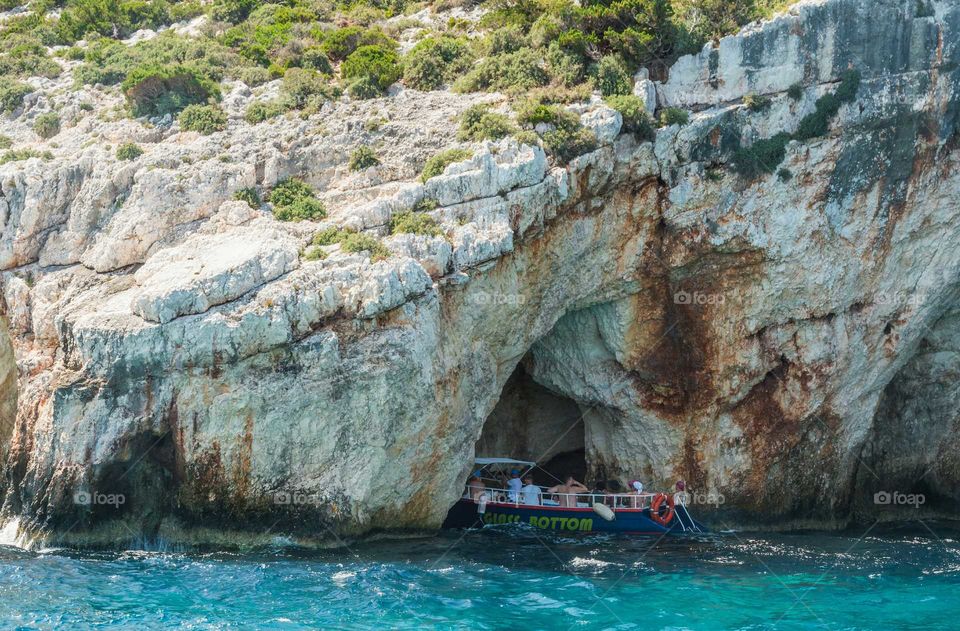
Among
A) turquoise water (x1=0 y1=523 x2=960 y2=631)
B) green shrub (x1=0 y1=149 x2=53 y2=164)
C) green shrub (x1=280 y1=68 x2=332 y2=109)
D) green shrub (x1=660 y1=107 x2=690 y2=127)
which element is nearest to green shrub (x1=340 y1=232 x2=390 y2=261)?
green shrub (x1=280 y1=68 x2=332 y2=109)

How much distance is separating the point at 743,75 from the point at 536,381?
10.8 meters

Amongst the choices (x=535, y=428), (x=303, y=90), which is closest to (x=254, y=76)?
(x=303, y=90)

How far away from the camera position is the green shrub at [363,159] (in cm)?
2526

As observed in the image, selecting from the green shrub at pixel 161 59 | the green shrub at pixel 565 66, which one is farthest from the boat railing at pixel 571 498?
Answer: the green shrub at pixel 161 59

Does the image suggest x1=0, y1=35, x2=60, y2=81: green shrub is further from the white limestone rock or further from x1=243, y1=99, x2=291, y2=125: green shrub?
the white limestone rock

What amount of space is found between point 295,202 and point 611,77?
9550mm

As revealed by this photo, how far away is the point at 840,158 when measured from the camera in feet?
82.9

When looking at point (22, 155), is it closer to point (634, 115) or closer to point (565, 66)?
point (565, 66)

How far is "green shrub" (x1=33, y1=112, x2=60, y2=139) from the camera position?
28.7 metres

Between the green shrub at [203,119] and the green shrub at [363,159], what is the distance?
4597 millimetres

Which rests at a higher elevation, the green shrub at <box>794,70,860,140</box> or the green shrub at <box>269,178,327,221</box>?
the green shrub at <box>794,70,860,140</box>

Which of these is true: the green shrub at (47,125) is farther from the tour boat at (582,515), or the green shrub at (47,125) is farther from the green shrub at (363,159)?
the tour boat at (582,515)

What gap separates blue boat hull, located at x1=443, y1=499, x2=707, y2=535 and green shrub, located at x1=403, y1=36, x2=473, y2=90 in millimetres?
12755

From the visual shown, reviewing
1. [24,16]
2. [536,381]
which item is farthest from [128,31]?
[536,381]
